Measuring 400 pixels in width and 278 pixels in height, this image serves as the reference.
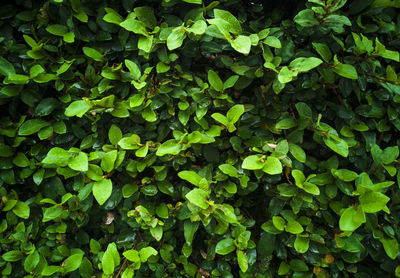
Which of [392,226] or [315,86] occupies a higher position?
[315,86]

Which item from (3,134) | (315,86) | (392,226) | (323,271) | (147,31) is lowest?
(323,271)

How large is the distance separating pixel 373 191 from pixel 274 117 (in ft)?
1.75

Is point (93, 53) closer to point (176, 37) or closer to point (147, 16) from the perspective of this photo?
point (147, 16)

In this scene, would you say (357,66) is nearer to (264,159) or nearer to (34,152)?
(264,159)

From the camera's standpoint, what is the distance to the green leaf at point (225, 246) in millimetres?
1376

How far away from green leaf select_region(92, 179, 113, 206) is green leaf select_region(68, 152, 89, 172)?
0.11 meters

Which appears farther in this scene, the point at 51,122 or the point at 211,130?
the point at 51,122

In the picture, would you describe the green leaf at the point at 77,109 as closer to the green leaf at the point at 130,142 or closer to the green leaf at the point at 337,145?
the green leaf at the point at 130,142

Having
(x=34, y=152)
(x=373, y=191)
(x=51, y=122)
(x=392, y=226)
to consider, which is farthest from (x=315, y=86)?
(x=34, y=152)

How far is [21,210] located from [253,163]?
125 cm

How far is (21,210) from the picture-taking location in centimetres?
149

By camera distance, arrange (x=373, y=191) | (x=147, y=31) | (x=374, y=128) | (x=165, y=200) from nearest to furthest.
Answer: (x=373, y=191), (x=147, y=31), (x=374, y=128), (x=165, y=200)

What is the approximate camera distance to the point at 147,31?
4.38ft

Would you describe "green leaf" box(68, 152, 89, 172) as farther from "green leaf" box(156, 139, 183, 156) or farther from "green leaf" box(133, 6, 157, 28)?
"green leaf" box(133, 6, 157, 28)
